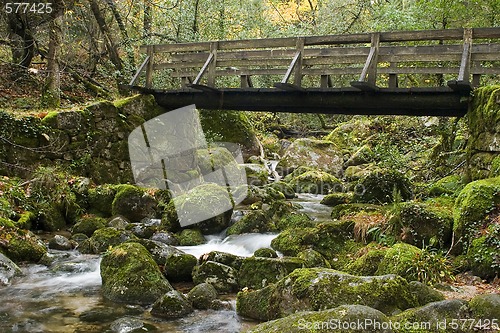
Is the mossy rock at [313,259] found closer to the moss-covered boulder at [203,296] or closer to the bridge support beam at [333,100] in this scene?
the moss-covered boulder at [203,296]

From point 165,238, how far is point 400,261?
4903mm

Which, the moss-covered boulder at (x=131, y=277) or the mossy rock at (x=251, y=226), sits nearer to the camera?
the moss-covered boulder at (x=131, y=277)

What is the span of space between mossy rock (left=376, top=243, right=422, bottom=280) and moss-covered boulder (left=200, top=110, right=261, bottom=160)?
11.6m

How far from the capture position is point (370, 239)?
319 inches

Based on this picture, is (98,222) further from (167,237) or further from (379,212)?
(379,212)

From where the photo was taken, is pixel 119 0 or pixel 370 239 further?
pixel 119 0

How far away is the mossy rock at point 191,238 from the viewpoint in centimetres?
950

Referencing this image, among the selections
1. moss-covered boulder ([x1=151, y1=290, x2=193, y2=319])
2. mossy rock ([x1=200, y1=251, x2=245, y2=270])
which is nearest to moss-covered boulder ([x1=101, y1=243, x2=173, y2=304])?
moss-covered boulder ([x1=151, y1=290, x2=193, y2=319])

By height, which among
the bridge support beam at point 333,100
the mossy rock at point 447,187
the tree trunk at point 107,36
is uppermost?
the tree trunk at point 107,36

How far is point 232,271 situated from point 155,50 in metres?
9.34

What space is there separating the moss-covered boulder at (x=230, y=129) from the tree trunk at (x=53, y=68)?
544 cm

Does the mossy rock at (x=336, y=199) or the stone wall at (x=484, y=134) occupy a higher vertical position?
the stone wall at (x=484, y=134)

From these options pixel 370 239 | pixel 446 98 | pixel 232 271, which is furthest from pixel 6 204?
pixel 446 98

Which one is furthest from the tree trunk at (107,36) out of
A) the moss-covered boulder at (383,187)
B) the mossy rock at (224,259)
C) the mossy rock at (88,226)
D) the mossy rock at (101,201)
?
the mossy rock at (224,259)
